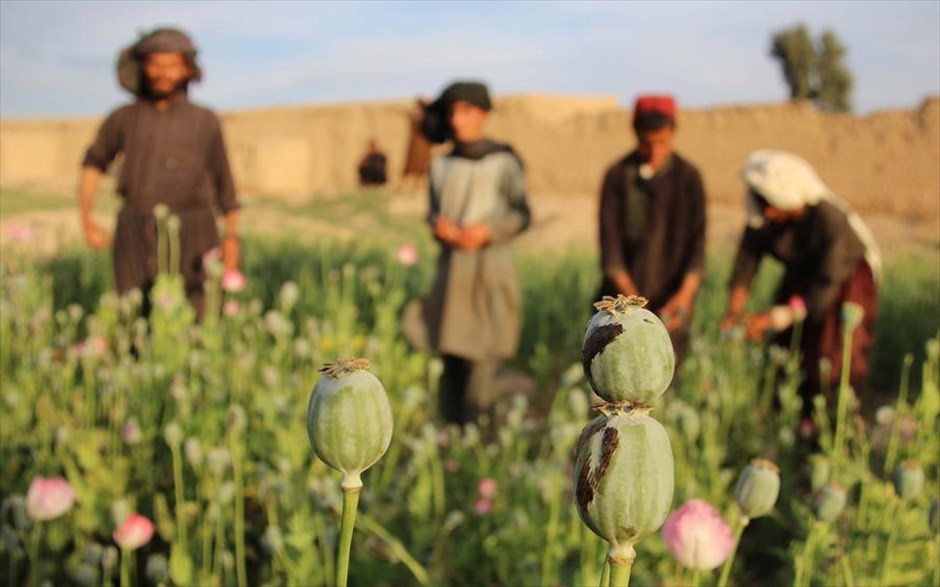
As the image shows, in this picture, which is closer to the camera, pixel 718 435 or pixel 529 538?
pixel 529 538

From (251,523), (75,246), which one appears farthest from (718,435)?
(75,246)

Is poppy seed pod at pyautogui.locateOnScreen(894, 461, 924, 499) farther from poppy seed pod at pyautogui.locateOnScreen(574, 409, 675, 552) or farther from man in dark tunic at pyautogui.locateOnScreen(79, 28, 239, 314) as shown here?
man in dark tunic at pyautogui.locateOnScreen(79, 28, 239, 314)

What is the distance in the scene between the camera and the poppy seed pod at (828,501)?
3.81 ft

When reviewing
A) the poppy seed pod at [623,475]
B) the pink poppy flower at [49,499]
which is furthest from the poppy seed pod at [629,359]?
the pink poppy flower at [49,499]

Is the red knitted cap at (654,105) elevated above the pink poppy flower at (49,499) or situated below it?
above

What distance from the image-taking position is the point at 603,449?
1.68 ft

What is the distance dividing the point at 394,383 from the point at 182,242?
91 centimetres

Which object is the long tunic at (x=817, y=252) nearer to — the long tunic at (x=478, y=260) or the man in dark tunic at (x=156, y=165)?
the long tunic at (x=478, y=260)

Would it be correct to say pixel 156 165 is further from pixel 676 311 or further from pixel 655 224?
pixel 676 311

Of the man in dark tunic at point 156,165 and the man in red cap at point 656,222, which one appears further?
the man in dark tunic at point 156,165

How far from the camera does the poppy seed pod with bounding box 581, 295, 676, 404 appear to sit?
0.50 meters

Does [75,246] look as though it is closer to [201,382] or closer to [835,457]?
[201,382]

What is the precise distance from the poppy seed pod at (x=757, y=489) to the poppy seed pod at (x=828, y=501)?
0.23 m

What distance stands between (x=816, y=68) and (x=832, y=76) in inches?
22.8
